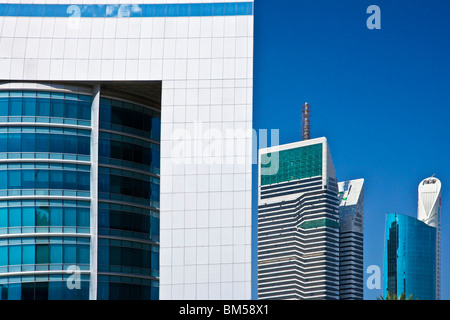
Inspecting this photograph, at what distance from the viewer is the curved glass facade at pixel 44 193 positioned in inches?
2574

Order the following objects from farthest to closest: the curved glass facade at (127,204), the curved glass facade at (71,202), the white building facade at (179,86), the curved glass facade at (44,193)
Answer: the curved glass facade at (127,204) < the curved glass facade at (71,202) < the curved glass facade at (44,193) < the white building facade at (179,86)

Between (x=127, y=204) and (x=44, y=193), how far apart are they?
714 centimetres

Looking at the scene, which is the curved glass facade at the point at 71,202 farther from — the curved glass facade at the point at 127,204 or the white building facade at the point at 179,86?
the white building facade at the point at 179,86

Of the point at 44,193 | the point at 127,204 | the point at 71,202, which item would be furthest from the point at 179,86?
the point at 44,193

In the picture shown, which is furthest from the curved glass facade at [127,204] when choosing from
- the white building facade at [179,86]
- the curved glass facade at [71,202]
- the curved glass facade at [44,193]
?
→ the curved glass facade at [44,193]

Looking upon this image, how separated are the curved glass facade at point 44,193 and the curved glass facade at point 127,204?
4.76ft

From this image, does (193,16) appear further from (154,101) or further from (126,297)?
(126,297)

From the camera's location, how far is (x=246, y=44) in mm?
68938

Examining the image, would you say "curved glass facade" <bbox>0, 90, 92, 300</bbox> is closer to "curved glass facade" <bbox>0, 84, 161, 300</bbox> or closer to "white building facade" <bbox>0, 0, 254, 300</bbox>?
"curved glass facade" <bbox>0, 84, 161, 300</bbox>

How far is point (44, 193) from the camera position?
6688cm

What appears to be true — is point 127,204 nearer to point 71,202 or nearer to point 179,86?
point 71,202
